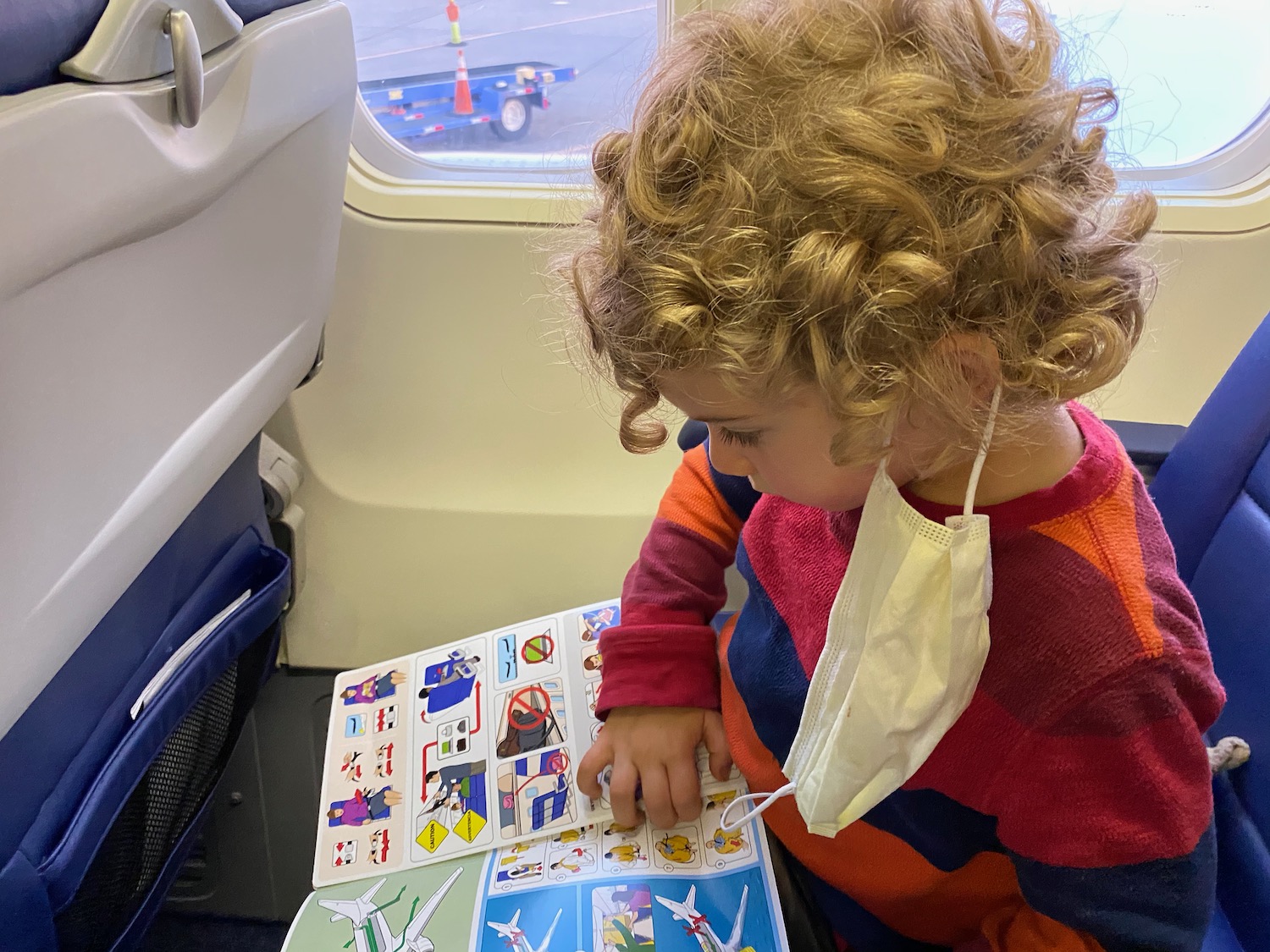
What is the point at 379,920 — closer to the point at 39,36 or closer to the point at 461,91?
the point at 39,36

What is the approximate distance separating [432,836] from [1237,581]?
2.17 feet

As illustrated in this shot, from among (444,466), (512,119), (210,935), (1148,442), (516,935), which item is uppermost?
(512,119)

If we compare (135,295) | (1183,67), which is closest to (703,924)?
(135,295)

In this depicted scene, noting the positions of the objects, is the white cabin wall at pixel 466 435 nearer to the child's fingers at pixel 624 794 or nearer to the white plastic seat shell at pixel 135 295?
the white plastic seat shell at pixel 135 295

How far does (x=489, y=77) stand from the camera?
119 cm

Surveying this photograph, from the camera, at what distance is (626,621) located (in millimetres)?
818

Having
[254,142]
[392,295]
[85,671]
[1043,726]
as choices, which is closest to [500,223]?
[392,295]

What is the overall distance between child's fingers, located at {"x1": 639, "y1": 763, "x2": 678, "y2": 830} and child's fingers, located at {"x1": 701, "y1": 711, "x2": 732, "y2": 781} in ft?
0.16

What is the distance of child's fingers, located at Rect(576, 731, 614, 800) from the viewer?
30.0 inches

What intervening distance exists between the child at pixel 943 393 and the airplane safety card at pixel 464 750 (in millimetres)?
248

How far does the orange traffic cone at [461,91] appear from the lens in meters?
1.18

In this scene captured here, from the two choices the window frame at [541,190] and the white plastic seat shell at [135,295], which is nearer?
the white plastic seat shell at [135,295]

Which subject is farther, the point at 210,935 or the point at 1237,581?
the point at 210,935

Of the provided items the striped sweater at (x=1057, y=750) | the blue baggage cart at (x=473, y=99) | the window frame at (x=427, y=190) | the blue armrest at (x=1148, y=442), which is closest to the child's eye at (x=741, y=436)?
the striped sweater at (x=1057, y=750)
